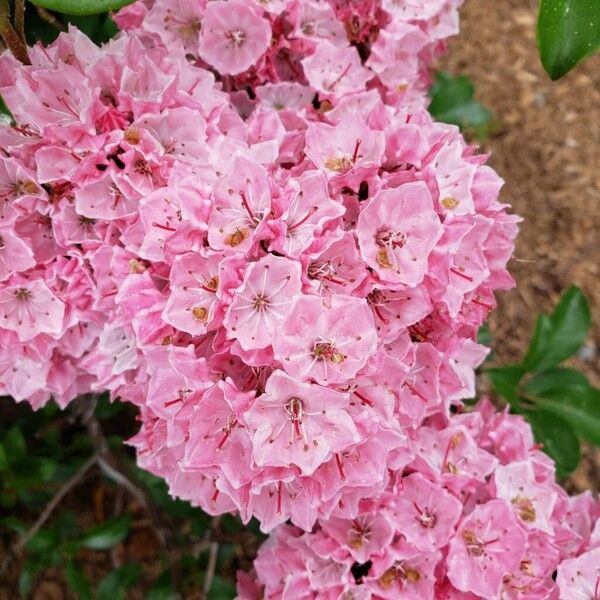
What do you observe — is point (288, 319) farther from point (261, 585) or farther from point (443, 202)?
point (261, 585)

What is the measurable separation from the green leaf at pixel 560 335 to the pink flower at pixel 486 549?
1.72 feet

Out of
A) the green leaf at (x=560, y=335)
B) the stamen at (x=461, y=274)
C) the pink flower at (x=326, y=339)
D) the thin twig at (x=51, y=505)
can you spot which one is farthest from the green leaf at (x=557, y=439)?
the thin twig at (x=51, y=505)

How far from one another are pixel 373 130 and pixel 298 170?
0.11 meters

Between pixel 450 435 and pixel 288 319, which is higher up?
pixel 288 319

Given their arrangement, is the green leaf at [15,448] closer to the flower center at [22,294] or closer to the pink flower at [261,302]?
the flower center at [22,294]

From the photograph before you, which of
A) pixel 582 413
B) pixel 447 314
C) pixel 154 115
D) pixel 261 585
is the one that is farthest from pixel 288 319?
pixel 582 413

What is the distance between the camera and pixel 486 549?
1.10m

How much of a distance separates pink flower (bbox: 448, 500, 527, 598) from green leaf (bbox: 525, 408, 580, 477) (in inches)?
15.3

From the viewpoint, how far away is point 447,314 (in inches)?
40.2

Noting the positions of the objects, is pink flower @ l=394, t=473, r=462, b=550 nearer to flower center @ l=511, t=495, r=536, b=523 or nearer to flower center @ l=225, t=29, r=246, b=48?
flower center @ l=511, t=495, r=536, b=523

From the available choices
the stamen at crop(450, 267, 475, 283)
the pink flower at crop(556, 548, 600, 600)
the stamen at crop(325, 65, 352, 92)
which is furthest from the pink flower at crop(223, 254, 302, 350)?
the pink flower at crop(556, 548, 600, 600)

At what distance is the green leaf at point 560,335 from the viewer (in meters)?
1.59

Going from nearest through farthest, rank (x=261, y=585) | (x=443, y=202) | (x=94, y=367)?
(x=443, y=202) < (x=94, y=367) < (x=261, y=585)

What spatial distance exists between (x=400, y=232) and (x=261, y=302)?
196mm
